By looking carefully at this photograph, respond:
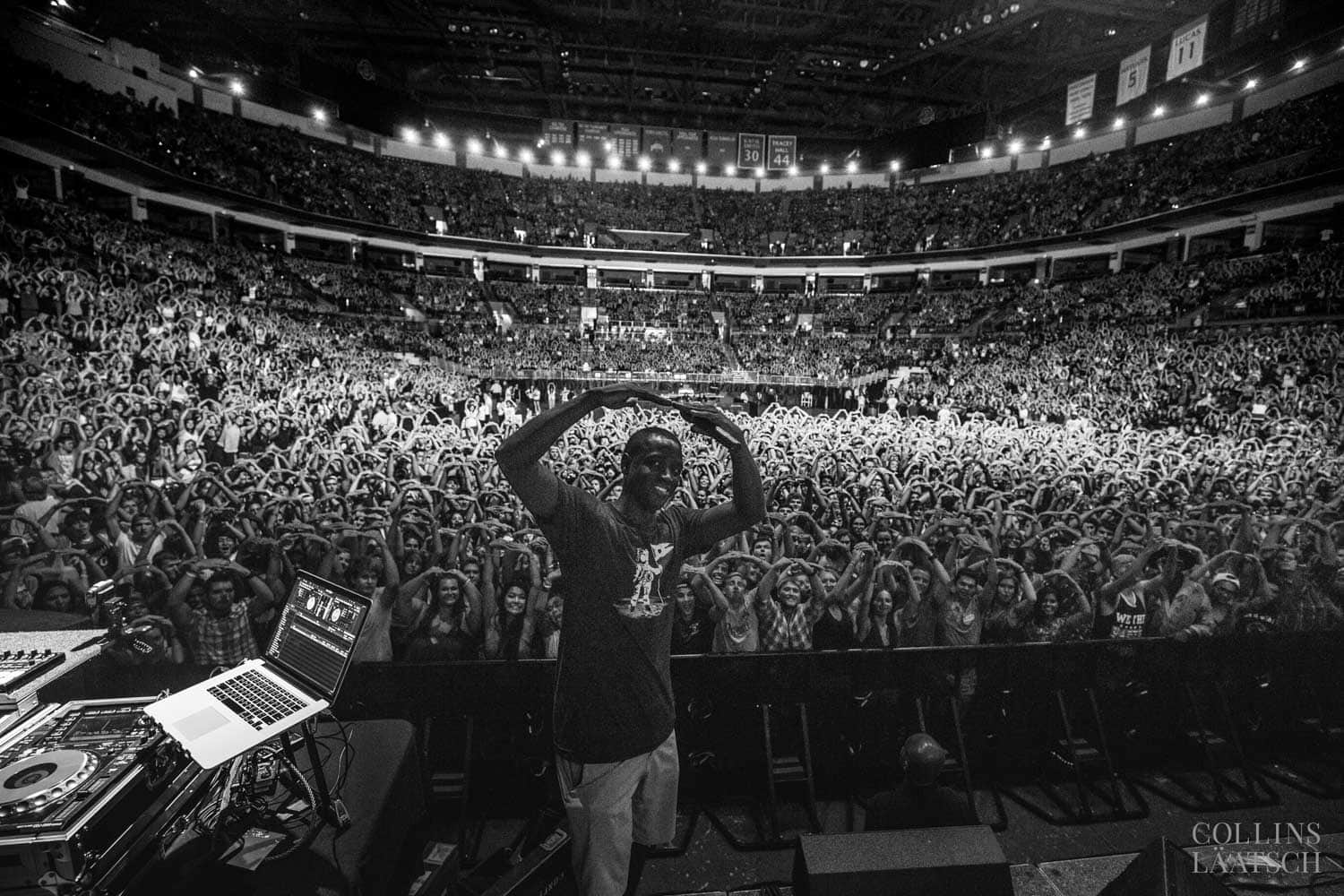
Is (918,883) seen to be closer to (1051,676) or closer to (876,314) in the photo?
(1051,676)

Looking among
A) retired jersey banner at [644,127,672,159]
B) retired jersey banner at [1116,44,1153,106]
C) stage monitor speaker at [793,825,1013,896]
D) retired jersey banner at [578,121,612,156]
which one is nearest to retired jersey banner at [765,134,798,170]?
retired jersey banner at [644,127,672,159]

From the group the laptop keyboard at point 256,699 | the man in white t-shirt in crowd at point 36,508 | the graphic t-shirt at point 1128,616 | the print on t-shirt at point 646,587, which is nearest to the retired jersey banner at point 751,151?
the graphic t-shirt at point 1128,616

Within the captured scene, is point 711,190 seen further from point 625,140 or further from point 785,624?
point 785,624

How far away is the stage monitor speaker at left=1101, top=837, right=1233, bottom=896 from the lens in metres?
1.67

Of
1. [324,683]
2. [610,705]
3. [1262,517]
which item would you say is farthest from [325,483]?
[1262,517]

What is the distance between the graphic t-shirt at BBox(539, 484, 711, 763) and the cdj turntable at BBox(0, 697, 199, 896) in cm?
127

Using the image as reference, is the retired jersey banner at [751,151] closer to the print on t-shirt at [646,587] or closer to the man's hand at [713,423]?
the man's hand at [713,423]

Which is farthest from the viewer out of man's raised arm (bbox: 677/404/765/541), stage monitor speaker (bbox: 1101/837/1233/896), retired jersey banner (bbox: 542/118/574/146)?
retired jersey banner (bbox: 542/118/574/146)

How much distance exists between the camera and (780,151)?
37.8 m

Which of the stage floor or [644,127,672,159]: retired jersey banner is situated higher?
[644,127,672,159]: retired jersey banner

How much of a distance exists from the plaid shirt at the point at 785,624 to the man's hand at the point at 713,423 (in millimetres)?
2341

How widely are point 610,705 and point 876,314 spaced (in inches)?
1464

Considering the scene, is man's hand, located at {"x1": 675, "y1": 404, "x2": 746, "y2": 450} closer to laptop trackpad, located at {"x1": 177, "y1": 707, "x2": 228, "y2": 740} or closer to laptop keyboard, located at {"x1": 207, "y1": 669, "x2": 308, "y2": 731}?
laptop keyboard, located at {"x1": 207, "y1": 669, "x2": 308, "y2": 731}

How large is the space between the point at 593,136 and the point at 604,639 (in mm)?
39613
